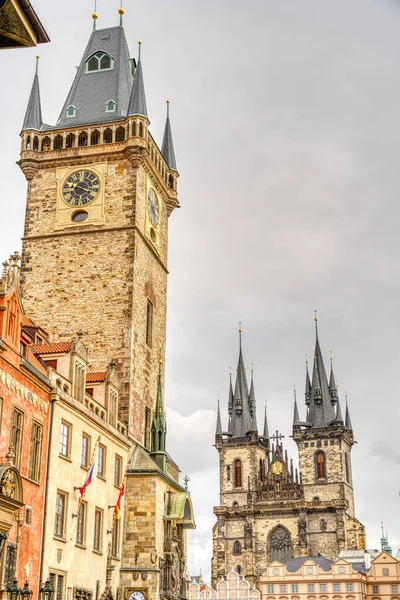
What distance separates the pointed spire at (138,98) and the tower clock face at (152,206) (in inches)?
144

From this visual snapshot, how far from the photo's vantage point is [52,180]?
128 feet

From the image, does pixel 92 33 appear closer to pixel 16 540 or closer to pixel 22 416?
pixel 22 416

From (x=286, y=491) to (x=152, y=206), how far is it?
7298 centimetres

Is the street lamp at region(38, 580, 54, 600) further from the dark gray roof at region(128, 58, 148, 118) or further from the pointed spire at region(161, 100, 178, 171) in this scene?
the pointed spire at region(161, 100, 178, 171)

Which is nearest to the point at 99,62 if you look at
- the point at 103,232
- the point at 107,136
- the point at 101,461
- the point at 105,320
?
the point at 107,136

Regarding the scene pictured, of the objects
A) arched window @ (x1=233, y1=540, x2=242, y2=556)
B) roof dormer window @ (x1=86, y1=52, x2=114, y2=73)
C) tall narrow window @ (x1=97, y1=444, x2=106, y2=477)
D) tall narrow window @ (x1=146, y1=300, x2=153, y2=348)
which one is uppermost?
→ roof dormer window @ (x1=86, y1=52, x2=114, y2=73)

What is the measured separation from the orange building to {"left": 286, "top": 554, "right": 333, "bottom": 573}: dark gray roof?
70.2 meters

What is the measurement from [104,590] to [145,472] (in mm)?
4991

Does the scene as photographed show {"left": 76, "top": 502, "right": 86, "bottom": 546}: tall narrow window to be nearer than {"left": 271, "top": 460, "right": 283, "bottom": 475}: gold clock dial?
Yes

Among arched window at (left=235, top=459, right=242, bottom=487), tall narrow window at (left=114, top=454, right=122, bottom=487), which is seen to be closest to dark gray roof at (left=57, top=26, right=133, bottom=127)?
tall narrow window at (left=114, top=454, right=122, bottom=487)

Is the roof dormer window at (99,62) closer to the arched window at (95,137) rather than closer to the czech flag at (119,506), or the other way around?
the arched window at (95,137)

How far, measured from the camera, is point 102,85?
42.3 meters

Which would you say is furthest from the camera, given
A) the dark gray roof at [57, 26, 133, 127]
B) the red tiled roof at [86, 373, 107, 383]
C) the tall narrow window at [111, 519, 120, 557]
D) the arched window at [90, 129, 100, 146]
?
the dark gray roof at [57, 26, 133, 127]

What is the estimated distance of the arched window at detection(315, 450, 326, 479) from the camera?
104688 millimetres
